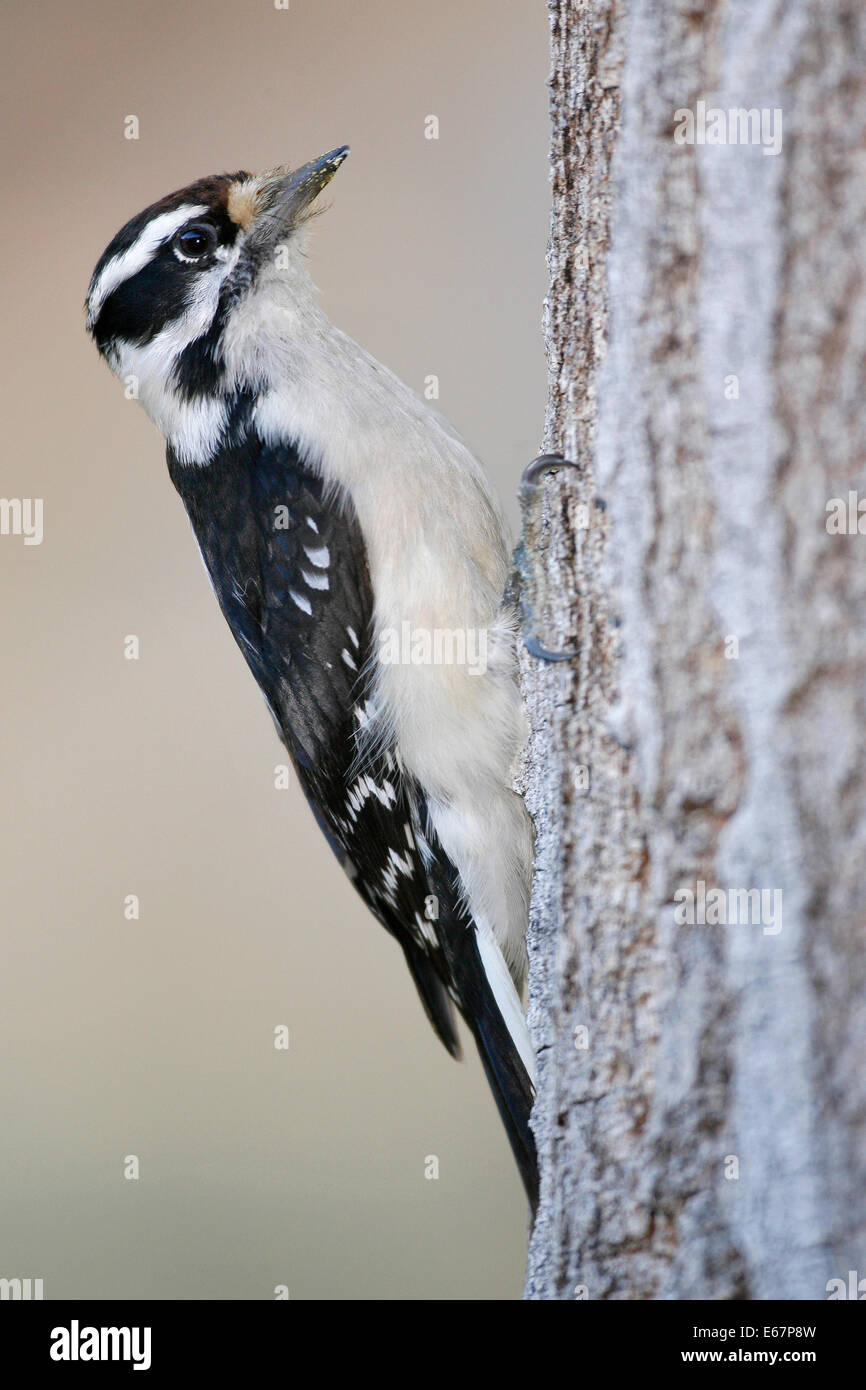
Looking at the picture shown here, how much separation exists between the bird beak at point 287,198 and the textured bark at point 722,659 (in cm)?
74

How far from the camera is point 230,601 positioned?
72.1 inches

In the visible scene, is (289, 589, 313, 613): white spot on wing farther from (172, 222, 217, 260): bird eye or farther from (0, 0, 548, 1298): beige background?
(0, 0, 548, 1298): beige background

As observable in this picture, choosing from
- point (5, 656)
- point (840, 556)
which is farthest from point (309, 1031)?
point (840, 556)

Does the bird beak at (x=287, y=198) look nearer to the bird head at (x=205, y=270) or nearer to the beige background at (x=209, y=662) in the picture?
the bird head at (x=205, y=270)

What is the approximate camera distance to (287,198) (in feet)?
5.66

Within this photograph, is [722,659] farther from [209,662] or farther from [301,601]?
[209,662]

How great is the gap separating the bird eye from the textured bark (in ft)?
2.56

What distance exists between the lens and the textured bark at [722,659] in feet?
2.99

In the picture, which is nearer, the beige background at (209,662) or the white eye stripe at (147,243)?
the white eye stripe at (147,243)

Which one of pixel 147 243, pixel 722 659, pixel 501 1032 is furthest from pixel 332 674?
pixel 722 659

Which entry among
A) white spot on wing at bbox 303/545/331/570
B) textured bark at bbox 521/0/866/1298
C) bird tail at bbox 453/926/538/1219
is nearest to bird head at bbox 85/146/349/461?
white spot on wing at bbox 303/545/331/570

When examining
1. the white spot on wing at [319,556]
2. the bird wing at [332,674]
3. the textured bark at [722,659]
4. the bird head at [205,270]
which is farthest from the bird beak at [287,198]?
the textured bark at [722,659]
